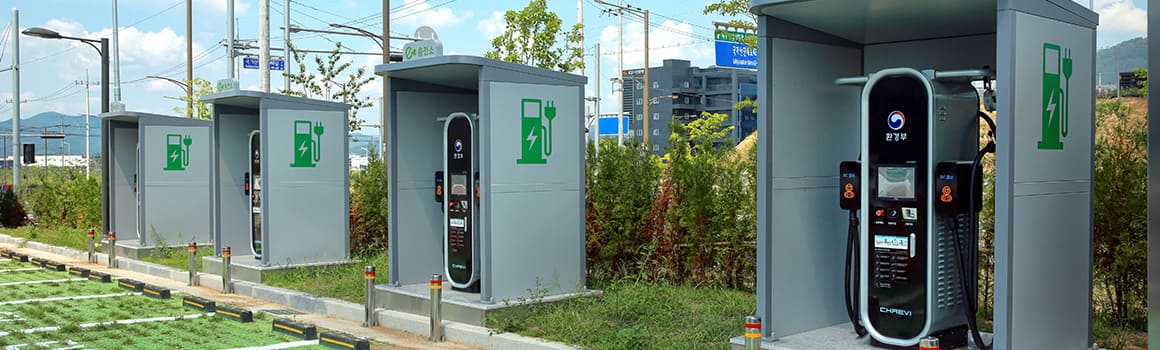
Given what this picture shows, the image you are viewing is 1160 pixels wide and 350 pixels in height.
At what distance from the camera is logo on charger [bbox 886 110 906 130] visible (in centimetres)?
730

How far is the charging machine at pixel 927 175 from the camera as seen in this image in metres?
6.64

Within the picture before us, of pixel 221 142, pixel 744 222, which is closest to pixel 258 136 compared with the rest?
pixel 221 142

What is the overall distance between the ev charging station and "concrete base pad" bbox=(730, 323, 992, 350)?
525 inches

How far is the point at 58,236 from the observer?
2309 cm

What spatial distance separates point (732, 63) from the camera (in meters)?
22.9

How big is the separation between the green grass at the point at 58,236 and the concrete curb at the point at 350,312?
403cm

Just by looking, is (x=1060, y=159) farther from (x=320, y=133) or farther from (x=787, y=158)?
(x=320, y=133)

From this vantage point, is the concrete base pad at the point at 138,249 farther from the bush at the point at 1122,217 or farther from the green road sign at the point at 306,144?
the bush at the point at 1122,217

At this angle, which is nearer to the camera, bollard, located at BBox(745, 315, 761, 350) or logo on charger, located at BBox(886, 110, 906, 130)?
bollard, located at BBox(745, 315, 761, 350)

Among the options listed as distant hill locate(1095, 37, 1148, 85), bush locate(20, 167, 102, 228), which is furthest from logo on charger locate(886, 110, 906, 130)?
bush locate(20, 167, 102, 228)

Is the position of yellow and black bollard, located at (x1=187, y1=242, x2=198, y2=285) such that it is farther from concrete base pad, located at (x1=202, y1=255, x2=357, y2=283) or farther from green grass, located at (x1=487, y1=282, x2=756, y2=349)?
green grass, located at (x1=487, y1=282, x2=756, y2=349)

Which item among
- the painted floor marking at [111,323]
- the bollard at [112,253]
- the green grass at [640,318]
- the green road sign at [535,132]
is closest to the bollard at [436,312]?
the green grass at [640,318]

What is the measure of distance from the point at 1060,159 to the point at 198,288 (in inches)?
475

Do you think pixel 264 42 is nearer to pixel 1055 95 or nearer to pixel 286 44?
pixel 286 44
